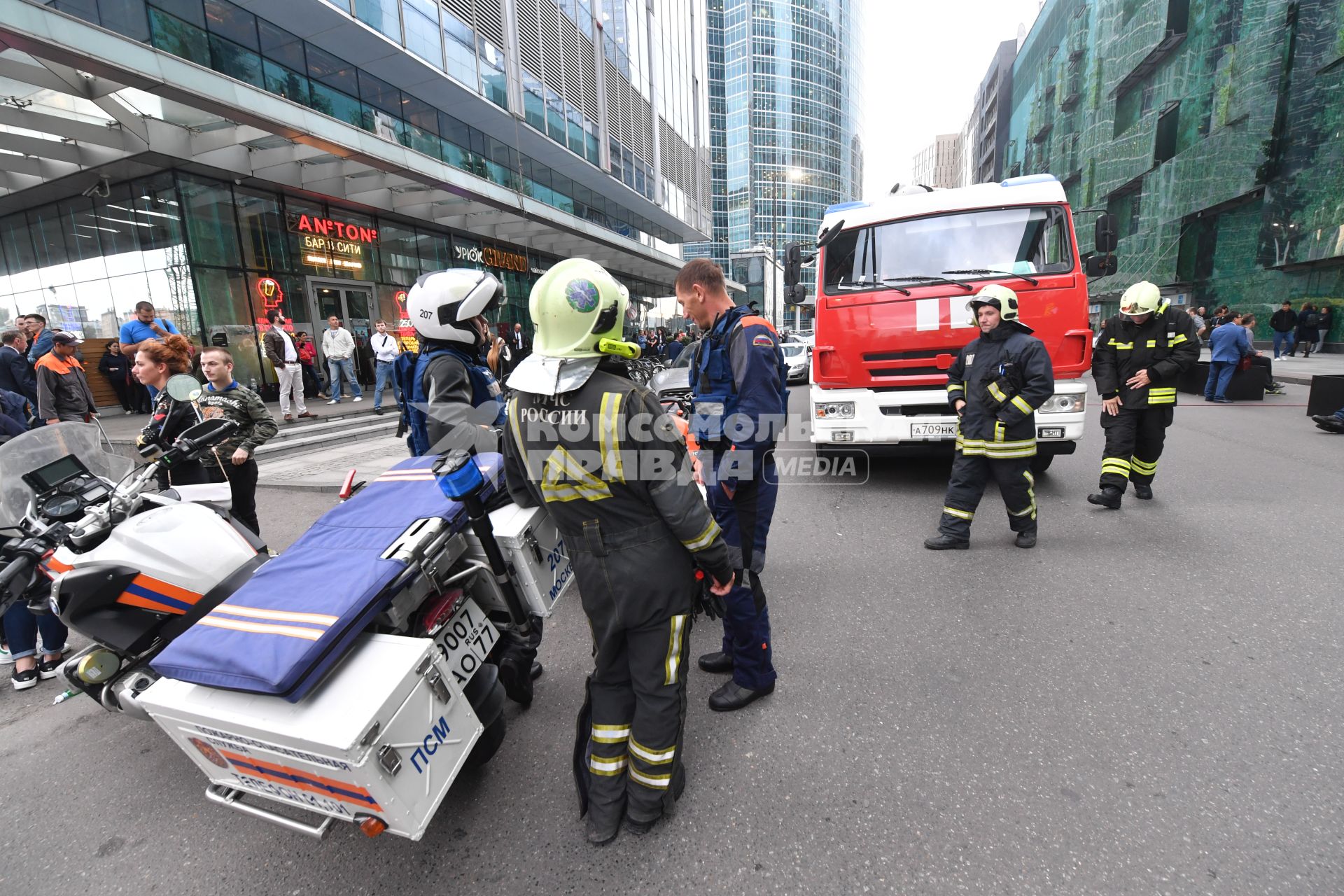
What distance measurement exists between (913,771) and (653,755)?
102 centimetres

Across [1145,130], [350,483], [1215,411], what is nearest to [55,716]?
[350,483]

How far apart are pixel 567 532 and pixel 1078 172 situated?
50.3 metres

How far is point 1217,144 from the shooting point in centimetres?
2241

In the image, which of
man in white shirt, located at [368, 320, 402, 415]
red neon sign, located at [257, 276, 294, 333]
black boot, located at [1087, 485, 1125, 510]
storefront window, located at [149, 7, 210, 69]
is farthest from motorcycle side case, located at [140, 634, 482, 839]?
storefront window, located at [149, 7, 210, 69]

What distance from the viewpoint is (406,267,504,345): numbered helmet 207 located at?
2756 mm

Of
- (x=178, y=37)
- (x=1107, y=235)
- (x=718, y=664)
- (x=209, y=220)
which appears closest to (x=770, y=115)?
(x=178, y=37)

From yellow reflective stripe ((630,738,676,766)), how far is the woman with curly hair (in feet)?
10.2

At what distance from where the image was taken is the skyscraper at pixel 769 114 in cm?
9119

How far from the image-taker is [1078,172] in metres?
39.1

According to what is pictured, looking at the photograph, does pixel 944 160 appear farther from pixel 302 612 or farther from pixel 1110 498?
pixel 302 612

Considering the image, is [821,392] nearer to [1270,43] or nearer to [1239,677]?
[1239,677]

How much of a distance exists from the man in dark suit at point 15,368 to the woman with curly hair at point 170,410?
437 centimetres

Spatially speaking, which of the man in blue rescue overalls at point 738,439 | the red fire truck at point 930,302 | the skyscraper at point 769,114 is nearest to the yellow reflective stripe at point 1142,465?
the red fire truck at point 930,302

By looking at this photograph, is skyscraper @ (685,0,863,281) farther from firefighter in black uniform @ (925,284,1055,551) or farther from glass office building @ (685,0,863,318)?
firefighter in black uniform @ (925,284,1055,551)
